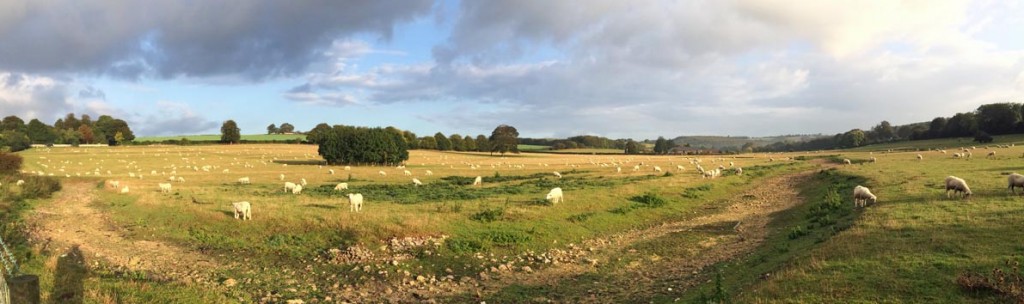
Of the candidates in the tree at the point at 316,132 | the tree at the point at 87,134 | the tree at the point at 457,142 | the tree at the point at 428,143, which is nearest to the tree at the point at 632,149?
the tree at the point at 457,142

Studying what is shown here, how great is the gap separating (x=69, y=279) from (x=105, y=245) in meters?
9.65

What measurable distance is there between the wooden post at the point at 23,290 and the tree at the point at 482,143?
14288cm

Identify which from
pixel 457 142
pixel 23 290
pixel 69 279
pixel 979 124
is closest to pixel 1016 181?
pixel 23 290

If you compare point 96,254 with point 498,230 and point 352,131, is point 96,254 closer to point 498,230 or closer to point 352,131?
point 498,230

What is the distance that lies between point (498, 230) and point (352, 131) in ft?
229

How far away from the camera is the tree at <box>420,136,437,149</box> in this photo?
15112 centimetres

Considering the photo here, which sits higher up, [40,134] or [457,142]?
[40,134]

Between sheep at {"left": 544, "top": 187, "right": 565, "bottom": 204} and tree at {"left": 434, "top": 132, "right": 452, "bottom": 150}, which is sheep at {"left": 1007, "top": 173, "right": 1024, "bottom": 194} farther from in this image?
tree at {"left": 434, "top": 132, "right": 452, "bottom": 150}

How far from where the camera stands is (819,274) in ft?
37.6

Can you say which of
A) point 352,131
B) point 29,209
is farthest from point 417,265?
point 352,131

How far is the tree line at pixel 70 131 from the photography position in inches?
5153

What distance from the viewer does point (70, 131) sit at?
443 feet

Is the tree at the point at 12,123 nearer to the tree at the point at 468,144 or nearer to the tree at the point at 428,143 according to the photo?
the tree at the point at 428,143

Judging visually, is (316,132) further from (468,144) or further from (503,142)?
(503,142)
